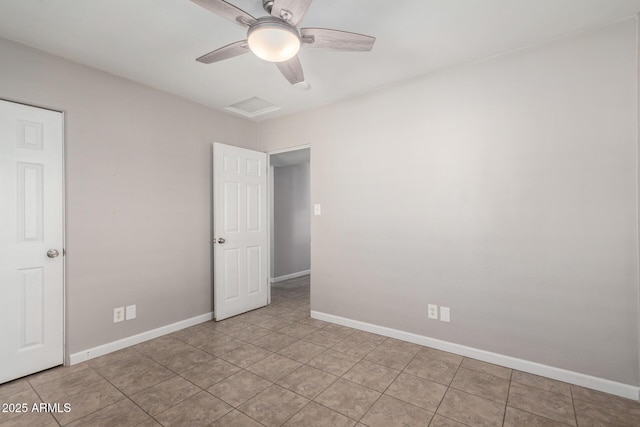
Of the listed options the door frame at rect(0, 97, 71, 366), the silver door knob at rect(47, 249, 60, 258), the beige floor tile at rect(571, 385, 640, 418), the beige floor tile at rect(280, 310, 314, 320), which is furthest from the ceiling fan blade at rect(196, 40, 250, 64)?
the beige floor tile at rect(571, 385, 640, 418)

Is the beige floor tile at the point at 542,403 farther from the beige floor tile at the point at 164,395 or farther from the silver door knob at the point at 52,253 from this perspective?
the silver door knob at the point at 52,253

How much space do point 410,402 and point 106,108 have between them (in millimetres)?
3439

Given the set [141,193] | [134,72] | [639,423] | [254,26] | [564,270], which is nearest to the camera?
[254,26]

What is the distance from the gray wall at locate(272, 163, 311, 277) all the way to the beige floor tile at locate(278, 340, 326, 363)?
113 inches

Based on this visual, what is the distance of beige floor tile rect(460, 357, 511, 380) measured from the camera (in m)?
2.34

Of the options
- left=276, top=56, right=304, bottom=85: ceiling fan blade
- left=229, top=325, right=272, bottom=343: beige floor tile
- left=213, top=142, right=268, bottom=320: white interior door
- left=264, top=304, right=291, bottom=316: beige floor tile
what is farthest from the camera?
left=264, top=304, right=291, bottom=316: beige floor tile

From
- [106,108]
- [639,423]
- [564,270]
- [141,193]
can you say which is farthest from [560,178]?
[106,108]

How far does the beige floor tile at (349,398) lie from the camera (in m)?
1.94

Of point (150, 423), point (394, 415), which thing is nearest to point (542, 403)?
point (394, 415)

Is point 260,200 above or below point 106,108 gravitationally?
below

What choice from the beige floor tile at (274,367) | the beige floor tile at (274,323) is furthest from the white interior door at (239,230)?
the beige floor tile at (274,367)

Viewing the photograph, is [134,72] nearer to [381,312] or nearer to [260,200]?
[260,200]

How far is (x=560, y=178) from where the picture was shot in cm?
224

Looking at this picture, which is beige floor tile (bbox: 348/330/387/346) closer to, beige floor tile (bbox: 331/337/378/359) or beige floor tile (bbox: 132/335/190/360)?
beige floor tile (bbox: 331/337/378/359)
